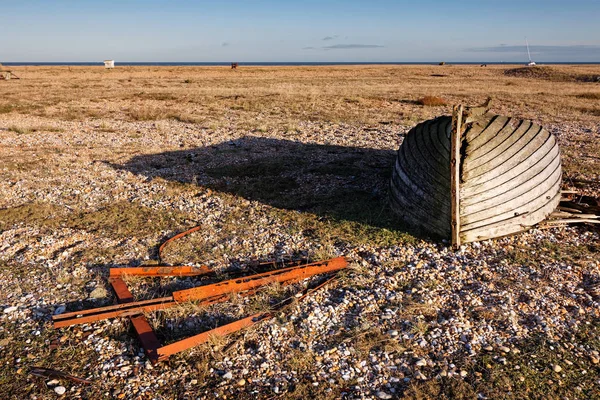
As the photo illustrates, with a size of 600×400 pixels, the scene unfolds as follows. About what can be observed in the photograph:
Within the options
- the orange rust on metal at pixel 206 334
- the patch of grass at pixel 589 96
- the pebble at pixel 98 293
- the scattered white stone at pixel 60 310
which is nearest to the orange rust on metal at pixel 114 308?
the scattered white stone at pixel 60 310

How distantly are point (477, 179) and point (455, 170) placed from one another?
50 centimetres

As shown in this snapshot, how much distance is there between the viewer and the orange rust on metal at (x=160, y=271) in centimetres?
613

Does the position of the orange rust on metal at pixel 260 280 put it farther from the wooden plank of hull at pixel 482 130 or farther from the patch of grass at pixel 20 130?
the patch of grass at pixel 20 130

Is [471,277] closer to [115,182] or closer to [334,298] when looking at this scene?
[334,298]

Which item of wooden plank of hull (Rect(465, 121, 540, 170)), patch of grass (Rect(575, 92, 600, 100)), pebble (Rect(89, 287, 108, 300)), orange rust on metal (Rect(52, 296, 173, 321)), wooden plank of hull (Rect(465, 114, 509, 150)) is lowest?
pebble (Rect(89, 287, 108, 300))

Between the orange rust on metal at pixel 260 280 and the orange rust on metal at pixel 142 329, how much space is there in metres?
0.51

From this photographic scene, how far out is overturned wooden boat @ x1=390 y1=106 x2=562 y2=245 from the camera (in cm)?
684

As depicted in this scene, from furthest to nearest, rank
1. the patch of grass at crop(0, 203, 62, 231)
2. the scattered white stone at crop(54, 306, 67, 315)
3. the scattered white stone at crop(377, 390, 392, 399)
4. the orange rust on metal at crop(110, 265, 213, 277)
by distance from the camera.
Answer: the patch of grass at crop(0, 203, 62, 231), the orange rust on metal at crop(110, 265, 213, 277), the scattered white stone at crop(54, 306, 67, 315), the scattered white stone at crop(377, 390, 392, 399)

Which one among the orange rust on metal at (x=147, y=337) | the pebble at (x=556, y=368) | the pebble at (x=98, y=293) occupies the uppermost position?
the pebble at (x=98, y=293)

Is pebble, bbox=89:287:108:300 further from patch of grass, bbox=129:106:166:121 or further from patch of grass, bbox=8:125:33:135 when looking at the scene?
patch of grass, bbox=129:106:166:121

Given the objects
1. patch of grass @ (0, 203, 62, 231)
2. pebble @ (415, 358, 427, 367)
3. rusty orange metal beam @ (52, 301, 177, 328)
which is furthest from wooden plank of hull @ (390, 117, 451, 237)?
patch of grass @ (0, 203, 62, 231)

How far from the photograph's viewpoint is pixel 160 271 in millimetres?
6164

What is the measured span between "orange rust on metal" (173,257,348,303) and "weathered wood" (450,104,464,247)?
1812 mm

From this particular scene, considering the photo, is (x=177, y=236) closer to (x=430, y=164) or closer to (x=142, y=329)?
(x=142, y=329)
